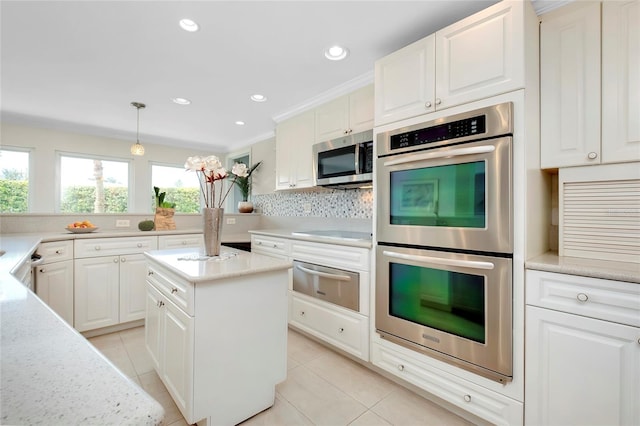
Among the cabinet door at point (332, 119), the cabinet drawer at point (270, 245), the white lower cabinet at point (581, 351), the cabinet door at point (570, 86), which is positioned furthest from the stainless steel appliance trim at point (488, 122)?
the cabinet drawer at point (270, 245)

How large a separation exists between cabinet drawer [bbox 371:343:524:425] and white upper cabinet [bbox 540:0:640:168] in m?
1.30

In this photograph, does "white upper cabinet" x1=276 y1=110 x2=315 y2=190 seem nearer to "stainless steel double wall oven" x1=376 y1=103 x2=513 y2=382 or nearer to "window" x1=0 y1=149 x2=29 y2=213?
"stainless steel double wall oven" x1=376 y1=103 x2=513 y2=382

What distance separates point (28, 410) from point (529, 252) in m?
1.84

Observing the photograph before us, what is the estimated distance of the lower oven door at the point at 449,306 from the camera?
1.47 meters

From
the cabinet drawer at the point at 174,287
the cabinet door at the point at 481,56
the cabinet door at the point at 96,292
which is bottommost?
the cabinet door at the point at 96,292

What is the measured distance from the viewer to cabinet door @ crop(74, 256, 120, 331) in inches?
104

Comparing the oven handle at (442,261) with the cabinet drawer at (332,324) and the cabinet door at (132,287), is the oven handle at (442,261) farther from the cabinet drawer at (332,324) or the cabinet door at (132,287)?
the cabinet door at (132,287)

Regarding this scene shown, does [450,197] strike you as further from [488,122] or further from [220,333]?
[220,333]

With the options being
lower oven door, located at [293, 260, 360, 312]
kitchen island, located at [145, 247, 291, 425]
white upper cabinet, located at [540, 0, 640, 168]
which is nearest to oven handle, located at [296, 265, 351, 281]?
lower oven door, located at [293, 260, 360, 312]

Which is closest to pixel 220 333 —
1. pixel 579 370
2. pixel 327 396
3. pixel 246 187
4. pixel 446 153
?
pixel 327 396

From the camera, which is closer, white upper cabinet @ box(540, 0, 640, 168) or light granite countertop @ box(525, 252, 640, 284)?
light granite countertop @ box(525, 252, 640, 284)

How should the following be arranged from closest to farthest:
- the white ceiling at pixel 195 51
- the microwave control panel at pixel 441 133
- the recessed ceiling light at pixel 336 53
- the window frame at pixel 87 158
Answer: the microwave control panel at pixel 441 133 < the white ceiling at pixel 195 51 < the recessed ceiling light at pixel 336 53 < the window frame at pixel 87 158

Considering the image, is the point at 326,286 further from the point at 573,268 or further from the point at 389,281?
the point at 573,268

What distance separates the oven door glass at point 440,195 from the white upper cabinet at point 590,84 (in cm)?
43
